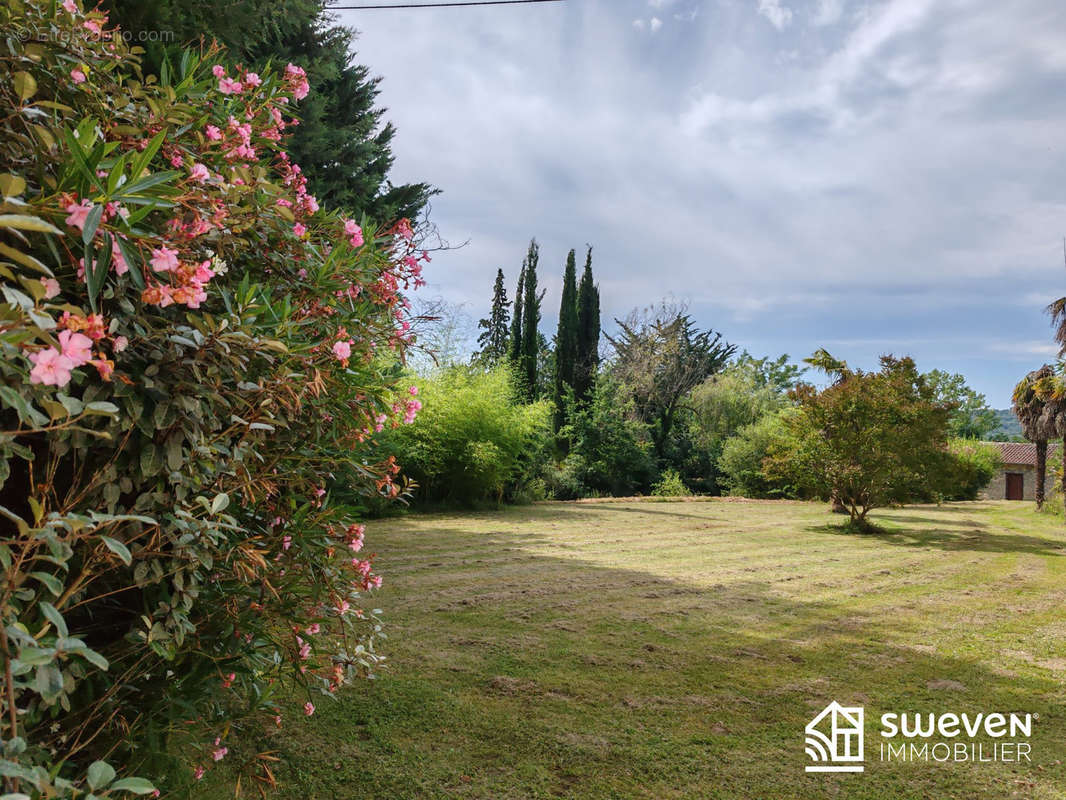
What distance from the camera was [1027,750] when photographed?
2541mm

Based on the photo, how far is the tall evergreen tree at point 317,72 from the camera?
3.78 metres

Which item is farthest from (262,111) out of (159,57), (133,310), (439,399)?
(439,399)

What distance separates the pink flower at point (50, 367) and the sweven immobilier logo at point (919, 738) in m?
2.68

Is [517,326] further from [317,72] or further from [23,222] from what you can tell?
[23,222]

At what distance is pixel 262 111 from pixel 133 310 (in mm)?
1146

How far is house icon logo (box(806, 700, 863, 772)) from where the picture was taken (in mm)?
2383

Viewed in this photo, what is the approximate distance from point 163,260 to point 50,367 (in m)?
0.35

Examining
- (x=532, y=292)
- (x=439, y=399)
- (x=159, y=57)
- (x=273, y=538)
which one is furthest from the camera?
(x=532, y=292)

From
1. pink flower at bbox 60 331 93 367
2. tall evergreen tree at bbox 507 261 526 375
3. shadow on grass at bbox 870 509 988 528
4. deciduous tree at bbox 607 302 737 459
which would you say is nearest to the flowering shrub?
pink flower at bbox 60 331 93 367

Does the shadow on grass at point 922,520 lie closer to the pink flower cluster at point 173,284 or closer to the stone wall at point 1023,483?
the pink flower cluster at point 173,284

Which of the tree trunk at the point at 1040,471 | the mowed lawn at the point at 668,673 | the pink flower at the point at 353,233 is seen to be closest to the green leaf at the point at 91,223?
the pink flower at the point at 353,233

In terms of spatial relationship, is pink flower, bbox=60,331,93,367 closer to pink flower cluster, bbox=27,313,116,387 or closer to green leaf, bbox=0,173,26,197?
pink flower cluster, bbox=27,313,116,387

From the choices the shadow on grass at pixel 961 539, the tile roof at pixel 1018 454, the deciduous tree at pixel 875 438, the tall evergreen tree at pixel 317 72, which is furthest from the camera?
the tile roof at pixel 1018 454

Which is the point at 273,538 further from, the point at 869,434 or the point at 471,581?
the point at 869,434
